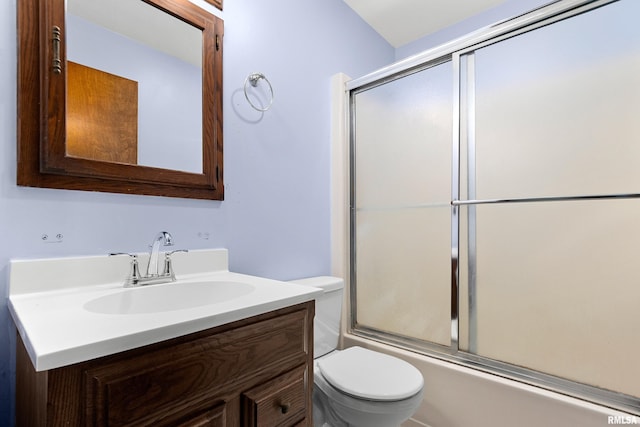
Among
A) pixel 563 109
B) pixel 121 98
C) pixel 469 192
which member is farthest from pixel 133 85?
pixel 563 109

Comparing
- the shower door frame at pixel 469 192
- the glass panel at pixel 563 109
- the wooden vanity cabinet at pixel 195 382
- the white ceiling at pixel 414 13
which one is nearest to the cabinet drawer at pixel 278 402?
the wooden vanity cabinet at pixel 195 382

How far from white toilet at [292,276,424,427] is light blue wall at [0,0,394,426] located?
38 cm

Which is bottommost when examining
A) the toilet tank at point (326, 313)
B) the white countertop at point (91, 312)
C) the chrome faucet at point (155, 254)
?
the toilet tank at point (326, 313)

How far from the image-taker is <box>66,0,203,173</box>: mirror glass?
3.27ft

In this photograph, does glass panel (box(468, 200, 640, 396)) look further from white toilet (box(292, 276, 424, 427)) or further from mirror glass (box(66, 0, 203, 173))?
mirror glass (box(66, 0, 203, 173))

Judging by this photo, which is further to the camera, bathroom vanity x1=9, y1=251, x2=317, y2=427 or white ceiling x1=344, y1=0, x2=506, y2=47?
white ceiling x1=344, y1=0, x2=506, y2=47

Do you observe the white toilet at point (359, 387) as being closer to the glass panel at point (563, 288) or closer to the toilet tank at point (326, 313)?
the toilet tank at point (326, 313)

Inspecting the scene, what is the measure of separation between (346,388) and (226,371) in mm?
628

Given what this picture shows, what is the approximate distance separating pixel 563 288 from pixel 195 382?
1508 mm

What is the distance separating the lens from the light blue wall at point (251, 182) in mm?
883

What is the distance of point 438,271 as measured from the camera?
1677mm

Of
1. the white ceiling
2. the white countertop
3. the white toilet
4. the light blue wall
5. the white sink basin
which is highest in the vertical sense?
the white ceiling

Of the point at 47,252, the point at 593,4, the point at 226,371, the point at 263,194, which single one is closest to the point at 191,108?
the point at 263,194

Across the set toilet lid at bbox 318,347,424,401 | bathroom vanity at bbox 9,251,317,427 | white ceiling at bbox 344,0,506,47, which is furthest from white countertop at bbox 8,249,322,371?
white ceiling at bbox 344,0,506,47
